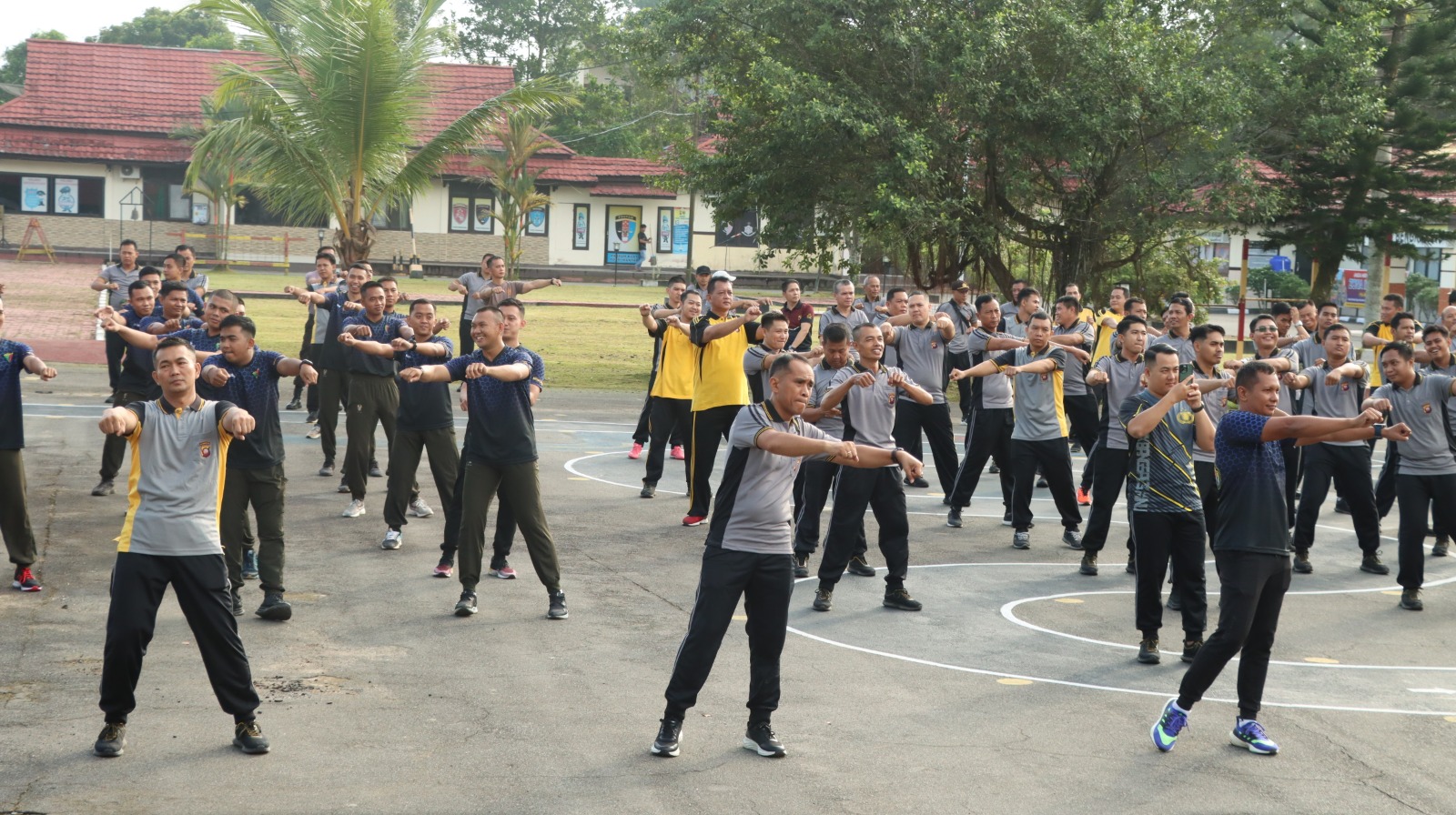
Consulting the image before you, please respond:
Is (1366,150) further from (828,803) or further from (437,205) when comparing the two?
(437,205)

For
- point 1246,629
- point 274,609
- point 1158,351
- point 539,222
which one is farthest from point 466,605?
point 539,222

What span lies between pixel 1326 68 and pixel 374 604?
19.5 meters

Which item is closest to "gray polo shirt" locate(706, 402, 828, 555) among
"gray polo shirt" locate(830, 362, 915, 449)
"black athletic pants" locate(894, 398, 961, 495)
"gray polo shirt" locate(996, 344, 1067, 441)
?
"gray polo shirt" locate(830, 362, 915, 449)

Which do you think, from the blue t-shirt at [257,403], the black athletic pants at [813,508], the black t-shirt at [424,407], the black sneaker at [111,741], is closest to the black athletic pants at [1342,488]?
the black athletic pants at [813,508]

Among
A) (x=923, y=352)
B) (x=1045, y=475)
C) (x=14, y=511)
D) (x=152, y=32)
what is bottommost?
(x=14, y=511)

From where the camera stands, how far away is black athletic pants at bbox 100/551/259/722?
668 cm

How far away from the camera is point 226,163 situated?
21.9m

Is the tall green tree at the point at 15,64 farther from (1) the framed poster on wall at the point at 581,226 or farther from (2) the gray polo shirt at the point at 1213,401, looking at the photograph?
(2) the gray polo shirt at the point at 1213,401

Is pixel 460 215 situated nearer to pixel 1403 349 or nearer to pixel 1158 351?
pixel 1403 349

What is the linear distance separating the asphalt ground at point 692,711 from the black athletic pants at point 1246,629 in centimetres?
32

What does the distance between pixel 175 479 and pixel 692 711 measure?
287cm

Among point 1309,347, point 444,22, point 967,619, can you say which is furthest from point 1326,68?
point 967,619

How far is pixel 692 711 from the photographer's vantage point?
770 centimetres

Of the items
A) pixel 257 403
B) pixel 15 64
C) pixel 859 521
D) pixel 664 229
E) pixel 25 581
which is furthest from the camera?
pixel 15 64
